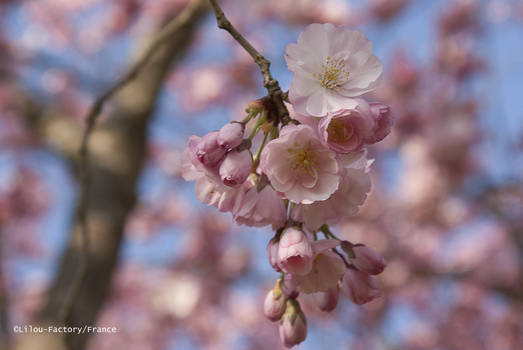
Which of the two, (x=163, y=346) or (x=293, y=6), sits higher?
(x=293, y=6)

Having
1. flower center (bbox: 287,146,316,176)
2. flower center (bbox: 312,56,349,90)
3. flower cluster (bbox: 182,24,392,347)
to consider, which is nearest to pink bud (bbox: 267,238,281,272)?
flower cluster (bbox: 182,24,392,347)

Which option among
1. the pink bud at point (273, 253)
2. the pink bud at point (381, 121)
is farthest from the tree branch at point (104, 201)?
the pink bud at point (381, 121)

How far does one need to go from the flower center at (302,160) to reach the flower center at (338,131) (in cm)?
4

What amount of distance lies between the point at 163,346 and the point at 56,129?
353cm

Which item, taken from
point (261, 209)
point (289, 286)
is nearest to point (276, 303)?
point (289, 286)

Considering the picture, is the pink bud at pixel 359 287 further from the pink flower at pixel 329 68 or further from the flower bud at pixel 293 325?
the pink flower at pixel 329 68

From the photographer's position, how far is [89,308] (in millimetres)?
2008

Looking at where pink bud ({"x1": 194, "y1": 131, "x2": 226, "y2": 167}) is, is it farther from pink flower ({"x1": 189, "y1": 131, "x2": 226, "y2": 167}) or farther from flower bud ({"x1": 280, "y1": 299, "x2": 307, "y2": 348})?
flower bud ({"x1": 280, "y1": 299, "x2": 307, "y2": 348})

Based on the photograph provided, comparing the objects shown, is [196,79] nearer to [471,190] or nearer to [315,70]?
[471,190]

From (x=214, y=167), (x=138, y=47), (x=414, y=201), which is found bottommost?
(x=414, y=201)

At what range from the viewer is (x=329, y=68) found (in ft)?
2.18

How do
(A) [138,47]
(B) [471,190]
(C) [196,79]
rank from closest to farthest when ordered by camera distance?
(B) [471,190] < (A) [138,47] < (C) [196,79]

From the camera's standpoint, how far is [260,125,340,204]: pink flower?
1.98 feet

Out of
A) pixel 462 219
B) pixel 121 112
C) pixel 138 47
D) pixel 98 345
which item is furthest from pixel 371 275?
pixel 98 345
